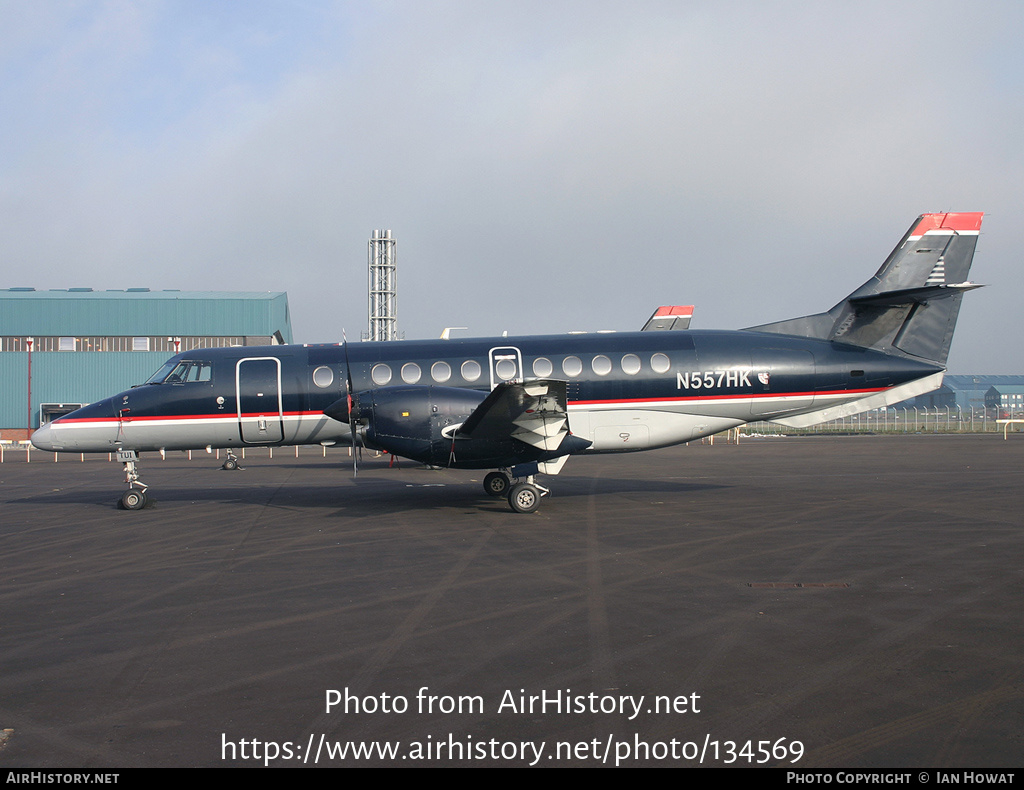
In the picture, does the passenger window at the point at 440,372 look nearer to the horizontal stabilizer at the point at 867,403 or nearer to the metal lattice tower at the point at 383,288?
the horizontal stabilizer at the point at 867,403

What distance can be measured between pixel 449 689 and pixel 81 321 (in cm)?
6423

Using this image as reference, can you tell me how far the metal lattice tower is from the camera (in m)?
75.1

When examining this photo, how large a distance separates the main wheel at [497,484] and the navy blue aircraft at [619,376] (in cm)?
5

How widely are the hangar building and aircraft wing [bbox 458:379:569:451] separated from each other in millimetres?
49322

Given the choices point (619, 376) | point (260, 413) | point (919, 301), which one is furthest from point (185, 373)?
point (919, 301)

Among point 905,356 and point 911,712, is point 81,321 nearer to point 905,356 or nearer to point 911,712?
point 905,356

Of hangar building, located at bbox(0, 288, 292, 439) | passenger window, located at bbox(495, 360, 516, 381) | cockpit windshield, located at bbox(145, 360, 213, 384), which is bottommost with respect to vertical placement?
passenger window, located at bbox(495, 360, 516, 381)

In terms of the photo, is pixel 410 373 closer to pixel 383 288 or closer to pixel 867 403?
pixel 867 403

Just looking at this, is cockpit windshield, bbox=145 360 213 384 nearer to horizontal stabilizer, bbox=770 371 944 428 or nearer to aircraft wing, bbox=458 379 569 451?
aircraft wing, bbox=458 379 569 451

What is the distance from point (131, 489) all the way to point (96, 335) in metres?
50.3

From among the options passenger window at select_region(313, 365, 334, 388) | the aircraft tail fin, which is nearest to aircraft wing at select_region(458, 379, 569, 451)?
Answer: passenger window at select_region(313, 365, 334, 388)

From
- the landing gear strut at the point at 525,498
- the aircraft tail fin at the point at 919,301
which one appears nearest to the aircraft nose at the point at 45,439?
the landing gear strut at the point at 525,498

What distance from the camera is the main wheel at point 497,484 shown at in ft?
54.1

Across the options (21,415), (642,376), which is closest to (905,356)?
(642,376)
